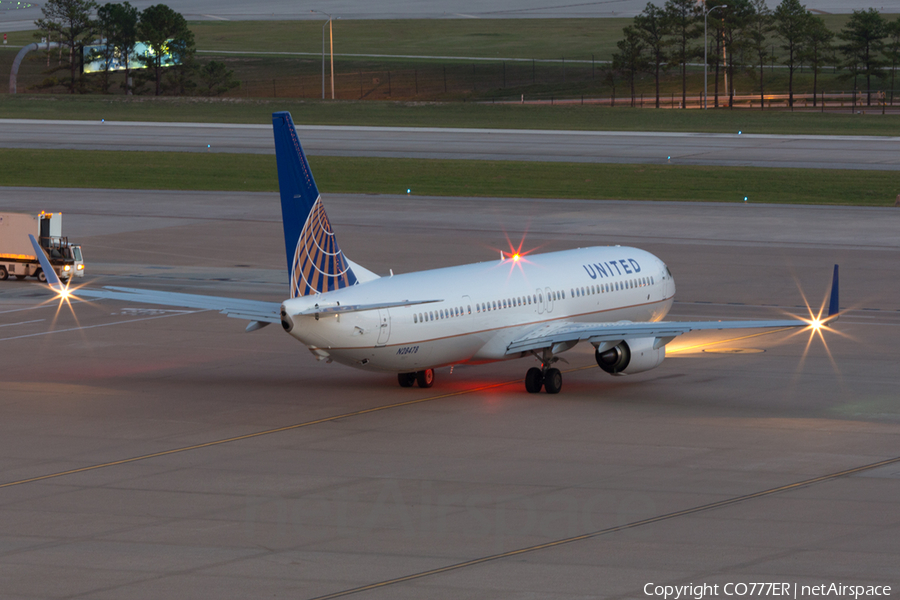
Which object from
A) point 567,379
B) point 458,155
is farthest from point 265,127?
point 567,379

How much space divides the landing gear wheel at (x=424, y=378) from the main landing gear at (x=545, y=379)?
9.99 ft

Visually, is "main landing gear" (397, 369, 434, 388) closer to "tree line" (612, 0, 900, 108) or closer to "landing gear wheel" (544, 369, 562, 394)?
"landing gear wheel" (544, 369, 562, 394)

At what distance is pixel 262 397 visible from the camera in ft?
129

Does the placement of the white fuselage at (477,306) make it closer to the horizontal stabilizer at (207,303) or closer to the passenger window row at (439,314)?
the passenger window row at (439,314)

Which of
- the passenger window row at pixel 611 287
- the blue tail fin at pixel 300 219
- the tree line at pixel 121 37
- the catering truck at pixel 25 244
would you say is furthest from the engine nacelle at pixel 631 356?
the tree line at pixel 121 37

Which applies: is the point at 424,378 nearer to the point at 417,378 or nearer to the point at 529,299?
the point at 417,378

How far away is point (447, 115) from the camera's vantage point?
168 metres

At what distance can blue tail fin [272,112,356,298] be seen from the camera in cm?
3516

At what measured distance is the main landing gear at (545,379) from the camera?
39.8 metres

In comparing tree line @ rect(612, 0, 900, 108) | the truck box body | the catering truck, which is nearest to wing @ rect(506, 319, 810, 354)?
the catering truck

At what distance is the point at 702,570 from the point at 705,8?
18005 cm

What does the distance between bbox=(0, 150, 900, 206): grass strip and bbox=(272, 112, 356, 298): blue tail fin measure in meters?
61.7

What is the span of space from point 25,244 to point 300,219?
3344 cm

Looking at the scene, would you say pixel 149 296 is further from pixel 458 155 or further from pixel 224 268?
pixel 458 155
